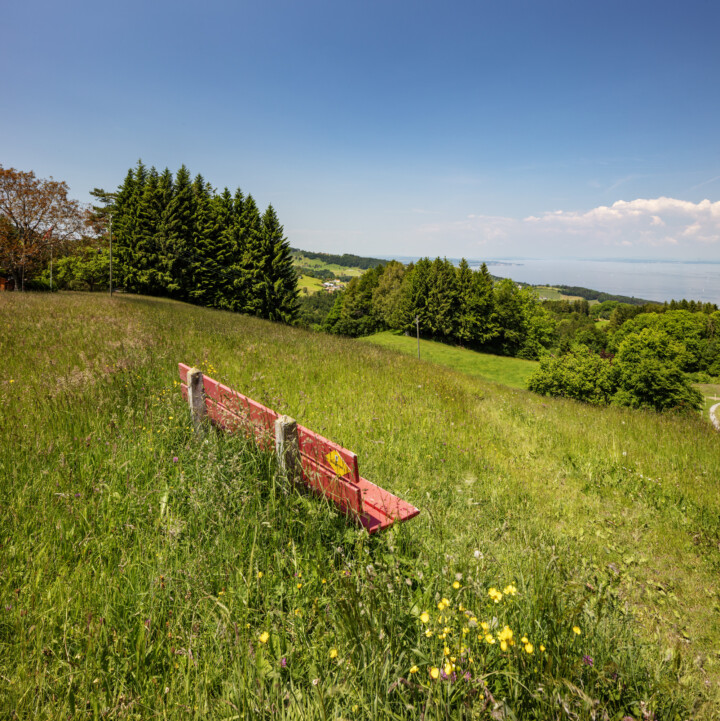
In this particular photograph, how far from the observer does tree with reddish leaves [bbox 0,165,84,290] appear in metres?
29.6

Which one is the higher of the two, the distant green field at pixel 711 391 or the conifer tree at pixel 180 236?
the conifer tree at pixel 180 236

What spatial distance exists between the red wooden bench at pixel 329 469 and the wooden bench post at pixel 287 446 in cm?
9

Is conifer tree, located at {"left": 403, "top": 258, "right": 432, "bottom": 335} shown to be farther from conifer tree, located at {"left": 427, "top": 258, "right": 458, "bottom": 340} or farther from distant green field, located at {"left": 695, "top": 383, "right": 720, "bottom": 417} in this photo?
distant green field, located at {"left": 695, "top": 383, "right": 720, "bottom": 417}

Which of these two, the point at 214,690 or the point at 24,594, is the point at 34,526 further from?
the point at 214,690

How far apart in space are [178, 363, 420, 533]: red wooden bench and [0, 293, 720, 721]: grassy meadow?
18cm

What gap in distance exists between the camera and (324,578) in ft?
7.99

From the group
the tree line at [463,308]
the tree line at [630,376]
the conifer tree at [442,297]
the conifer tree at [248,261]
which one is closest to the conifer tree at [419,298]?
the tree line at [463,308]

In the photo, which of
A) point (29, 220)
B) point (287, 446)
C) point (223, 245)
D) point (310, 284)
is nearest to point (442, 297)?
point (223, 245)

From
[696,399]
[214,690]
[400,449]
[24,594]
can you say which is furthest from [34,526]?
[696,399]

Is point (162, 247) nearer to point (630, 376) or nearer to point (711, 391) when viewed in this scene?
point (630, 376)

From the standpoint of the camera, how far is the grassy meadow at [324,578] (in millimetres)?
1709

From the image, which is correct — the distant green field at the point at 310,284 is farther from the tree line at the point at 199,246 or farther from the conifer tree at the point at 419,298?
the tree line at the point at 199,246

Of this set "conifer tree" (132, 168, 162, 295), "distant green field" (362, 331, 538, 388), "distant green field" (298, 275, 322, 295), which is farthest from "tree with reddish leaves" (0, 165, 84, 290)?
"distant green field" (298, 275, 322, 295)

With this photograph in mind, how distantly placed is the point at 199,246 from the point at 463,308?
40507 millimetres
